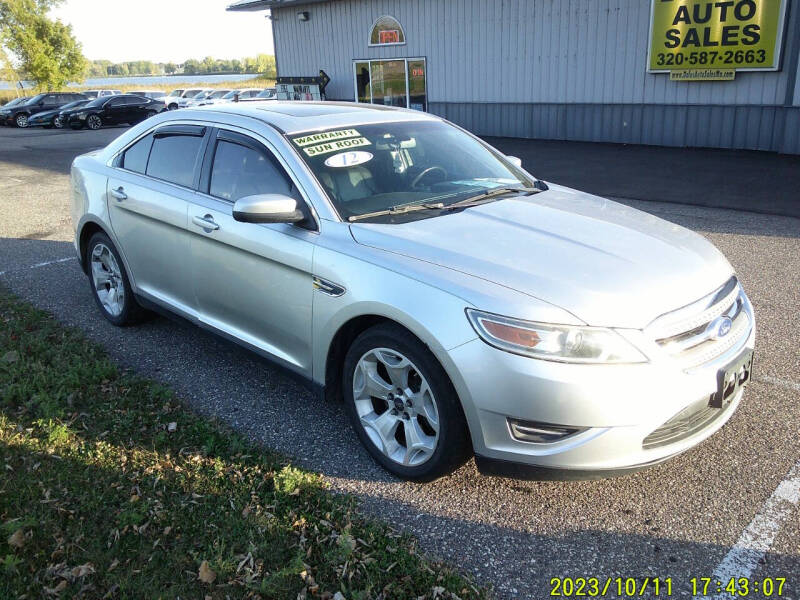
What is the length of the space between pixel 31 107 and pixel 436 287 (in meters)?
33.3

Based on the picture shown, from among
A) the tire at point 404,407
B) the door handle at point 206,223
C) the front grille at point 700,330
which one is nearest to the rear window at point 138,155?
the door handle at point 206,223

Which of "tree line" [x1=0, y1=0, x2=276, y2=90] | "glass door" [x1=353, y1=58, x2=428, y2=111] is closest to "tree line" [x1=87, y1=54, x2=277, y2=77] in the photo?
"tree line" [x1=0, y1=0, x2=276, y2=90]

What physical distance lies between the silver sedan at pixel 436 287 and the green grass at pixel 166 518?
52 cm

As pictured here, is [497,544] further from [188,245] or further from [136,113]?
[136,113]

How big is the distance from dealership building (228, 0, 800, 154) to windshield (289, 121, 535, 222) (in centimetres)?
1163

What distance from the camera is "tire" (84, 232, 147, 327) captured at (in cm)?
532

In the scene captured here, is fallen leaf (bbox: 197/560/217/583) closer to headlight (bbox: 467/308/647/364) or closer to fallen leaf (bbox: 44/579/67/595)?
fallen leaf (bbox: 44/579/67/595)

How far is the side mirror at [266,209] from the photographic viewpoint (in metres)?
3.51

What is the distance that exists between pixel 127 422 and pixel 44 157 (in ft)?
56.0

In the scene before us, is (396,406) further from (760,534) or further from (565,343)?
(760,534)

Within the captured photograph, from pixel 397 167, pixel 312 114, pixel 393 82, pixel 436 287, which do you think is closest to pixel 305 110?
pixel 312 114

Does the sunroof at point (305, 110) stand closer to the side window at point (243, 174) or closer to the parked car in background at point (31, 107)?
the side window at point (243, 174)

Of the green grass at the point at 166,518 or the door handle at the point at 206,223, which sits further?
the door handle at the point at 206,223

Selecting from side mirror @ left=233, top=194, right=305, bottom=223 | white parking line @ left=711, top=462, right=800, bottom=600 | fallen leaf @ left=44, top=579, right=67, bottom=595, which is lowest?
white parking line @ left=711, top=462, right=800, bottom=600
